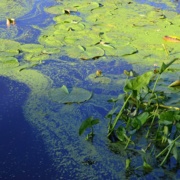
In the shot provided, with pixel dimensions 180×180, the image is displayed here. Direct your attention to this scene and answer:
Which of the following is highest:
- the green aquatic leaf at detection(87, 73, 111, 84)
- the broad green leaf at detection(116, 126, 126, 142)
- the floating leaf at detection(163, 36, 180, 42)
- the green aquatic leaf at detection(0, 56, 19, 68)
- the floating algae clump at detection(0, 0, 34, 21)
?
the broad green leaf at detection(116, 126, 126, 142)

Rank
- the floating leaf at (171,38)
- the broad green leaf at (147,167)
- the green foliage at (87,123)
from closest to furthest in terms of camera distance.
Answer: the broad green leaf at (147,167)
the green foliage at (87,123)
the floating leaf at (171,38)

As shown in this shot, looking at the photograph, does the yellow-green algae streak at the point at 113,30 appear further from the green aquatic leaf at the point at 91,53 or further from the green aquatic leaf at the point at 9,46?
the green aquatic leaf at the point at 9,46

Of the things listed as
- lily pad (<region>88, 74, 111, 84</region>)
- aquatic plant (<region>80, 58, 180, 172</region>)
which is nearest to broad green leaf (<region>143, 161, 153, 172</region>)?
aquatic plant (<region>80, 58, 180, 172</region>)

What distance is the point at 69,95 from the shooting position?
1796 millimetres

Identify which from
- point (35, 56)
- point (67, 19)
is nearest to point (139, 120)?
point (35, 56)

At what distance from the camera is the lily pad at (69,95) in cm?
176

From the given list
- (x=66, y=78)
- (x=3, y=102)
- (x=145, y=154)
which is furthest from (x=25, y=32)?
(x=145, y=154)

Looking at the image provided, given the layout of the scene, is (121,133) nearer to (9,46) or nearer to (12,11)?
(9,46)

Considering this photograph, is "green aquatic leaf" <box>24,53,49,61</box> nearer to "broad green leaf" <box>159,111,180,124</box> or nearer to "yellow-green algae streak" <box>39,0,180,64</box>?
"yellow-green algae streak" <box>39,0,180,64</box>

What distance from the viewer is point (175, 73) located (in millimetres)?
2033

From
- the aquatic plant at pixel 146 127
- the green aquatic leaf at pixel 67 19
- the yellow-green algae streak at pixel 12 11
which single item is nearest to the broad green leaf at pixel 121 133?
the aquatic plant at pixel 146 127

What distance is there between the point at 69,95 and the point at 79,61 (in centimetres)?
48

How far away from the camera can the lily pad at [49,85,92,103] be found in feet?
5.79

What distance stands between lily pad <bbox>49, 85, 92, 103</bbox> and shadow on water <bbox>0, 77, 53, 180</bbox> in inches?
6.2
